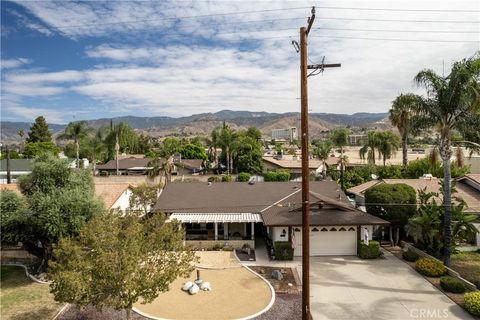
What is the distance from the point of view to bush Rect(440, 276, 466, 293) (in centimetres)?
1838

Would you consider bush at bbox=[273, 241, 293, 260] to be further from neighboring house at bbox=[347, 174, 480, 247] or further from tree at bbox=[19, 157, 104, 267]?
tree at bbox=[19, 157, 104, 267]

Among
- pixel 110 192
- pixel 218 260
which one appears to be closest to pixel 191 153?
pixel 110 192

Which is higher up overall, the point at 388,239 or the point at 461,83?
the point at 461,83

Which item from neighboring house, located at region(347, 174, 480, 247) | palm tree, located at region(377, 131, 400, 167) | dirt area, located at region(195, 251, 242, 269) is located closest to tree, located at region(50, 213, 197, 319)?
dirt area, located at region(195, 251, 242, 269)

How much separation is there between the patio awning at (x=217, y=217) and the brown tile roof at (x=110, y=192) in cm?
681

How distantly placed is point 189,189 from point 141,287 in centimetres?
1985

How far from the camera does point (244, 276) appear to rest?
21219mm

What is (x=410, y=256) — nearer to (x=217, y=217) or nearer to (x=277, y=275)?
(x=277, y=275)

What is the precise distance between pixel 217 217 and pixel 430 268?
1441 cm

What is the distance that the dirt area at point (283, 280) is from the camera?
19223mm

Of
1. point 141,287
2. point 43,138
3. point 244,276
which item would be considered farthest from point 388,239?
point 43,138

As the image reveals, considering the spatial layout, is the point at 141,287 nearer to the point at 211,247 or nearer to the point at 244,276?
the point at 244,276

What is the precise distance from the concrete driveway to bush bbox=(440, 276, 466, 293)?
0.49m

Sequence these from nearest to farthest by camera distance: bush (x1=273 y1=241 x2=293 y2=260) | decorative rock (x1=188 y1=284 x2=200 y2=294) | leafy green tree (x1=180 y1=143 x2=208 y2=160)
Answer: decorative rock (x1=188 y1=284 x2=200 y2=294)
bush (x1=273 y1=241 x2=293 y2=260)
leafy green tree (x1=180 y1=143 x2=208 y2=160)
